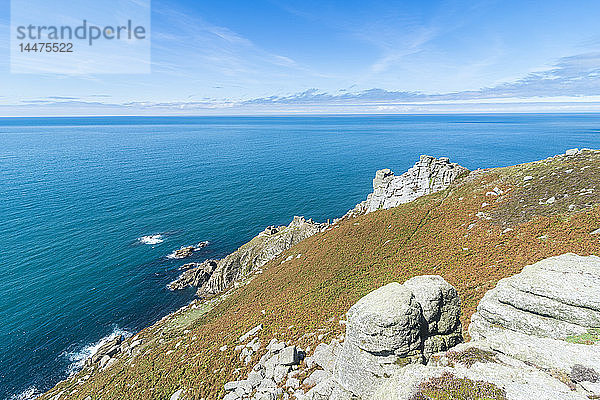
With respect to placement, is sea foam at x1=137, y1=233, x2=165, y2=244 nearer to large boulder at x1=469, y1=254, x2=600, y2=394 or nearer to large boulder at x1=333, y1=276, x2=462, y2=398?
large boulder at x1=333, y1=276, x2=462, y2=398

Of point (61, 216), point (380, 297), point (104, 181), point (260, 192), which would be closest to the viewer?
point (380, 297)

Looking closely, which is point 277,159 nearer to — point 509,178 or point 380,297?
point 509,178

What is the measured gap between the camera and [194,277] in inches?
2245

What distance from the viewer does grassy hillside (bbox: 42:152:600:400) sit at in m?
24.1

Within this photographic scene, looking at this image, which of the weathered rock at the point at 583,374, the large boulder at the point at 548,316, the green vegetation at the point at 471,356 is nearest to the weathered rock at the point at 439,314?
the large boulder at the point at 548,316

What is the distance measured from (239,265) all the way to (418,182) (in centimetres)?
3835

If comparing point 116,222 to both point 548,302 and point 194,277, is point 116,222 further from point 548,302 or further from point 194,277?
point 548,302

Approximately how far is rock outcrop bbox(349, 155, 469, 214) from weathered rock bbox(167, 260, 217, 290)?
36.5 metres

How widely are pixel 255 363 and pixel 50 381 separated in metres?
33.9

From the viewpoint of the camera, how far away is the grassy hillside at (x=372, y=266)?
2410 centimetres

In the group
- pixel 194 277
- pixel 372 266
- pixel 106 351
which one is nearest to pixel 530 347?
pixel 372 266

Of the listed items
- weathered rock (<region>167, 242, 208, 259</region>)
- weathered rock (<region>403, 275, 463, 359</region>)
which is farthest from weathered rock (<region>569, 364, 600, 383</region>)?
weathered rock (<region>167, 242, 208, 259</region>)

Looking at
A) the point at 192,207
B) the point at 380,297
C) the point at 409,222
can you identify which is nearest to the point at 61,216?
the point at 192,207

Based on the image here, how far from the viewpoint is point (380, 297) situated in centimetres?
1477
